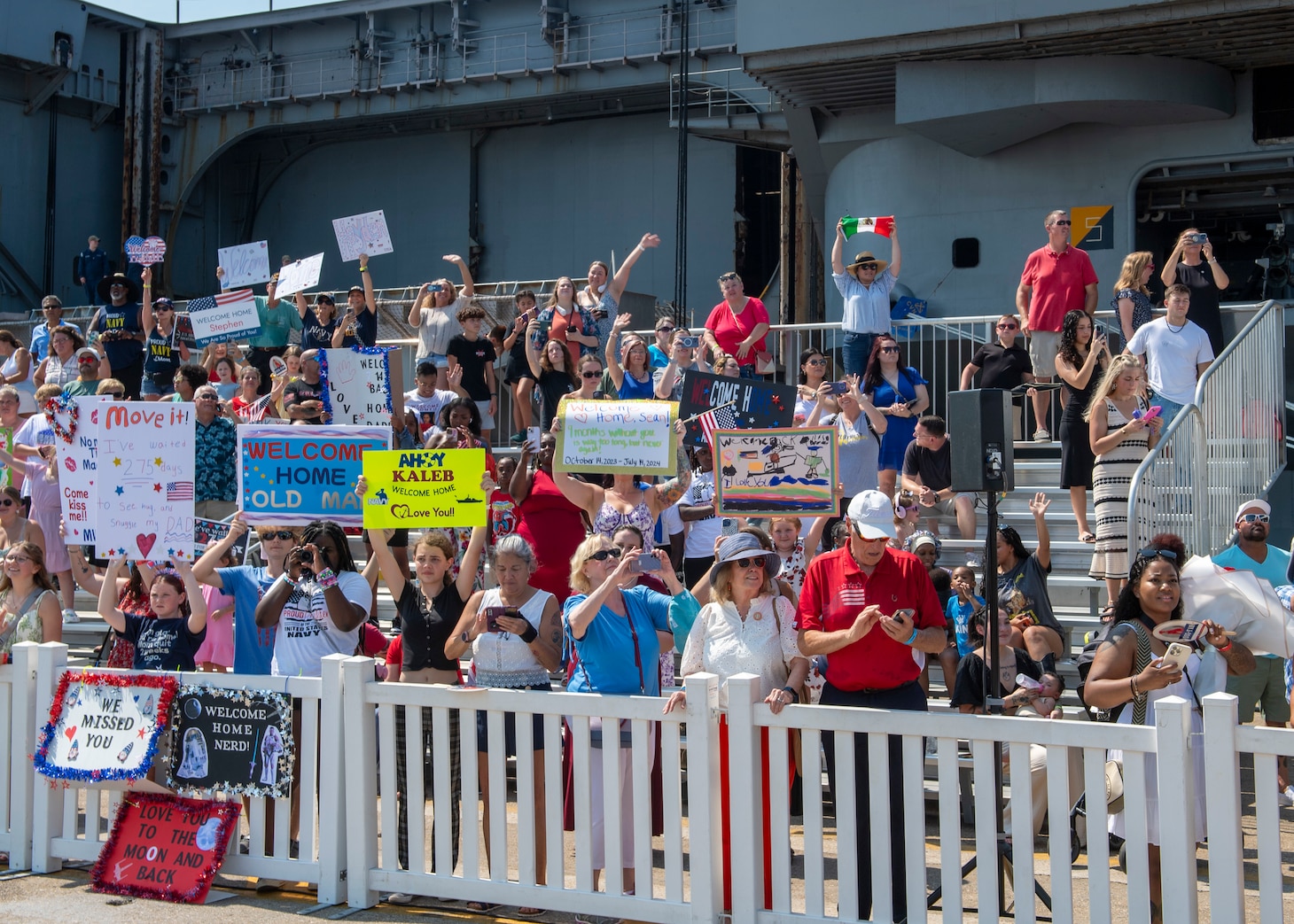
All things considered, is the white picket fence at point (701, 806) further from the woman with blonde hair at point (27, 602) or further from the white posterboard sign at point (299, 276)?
the white posterboard sign at point (299, 276)

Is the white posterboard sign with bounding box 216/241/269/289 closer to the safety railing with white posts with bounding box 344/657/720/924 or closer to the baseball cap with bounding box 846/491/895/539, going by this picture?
the safety railing with white posts with bounding box 344/657/720/924

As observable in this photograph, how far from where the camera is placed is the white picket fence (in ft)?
14.6

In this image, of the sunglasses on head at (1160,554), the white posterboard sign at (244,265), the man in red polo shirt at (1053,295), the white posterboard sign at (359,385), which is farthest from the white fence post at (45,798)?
the white posterboard sign at (244,265)

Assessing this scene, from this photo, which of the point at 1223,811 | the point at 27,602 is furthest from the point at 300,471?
the point at 1223,811

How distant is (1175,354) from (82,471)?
7.57 metres

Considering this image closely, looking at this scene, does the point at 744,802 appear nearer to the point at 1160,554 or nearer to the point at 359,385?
the point at 1160,554

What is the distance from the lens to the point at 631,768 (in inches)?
212

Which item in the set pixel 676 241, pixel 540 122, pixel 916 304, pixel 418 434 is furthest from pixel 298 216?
pixel 418 434

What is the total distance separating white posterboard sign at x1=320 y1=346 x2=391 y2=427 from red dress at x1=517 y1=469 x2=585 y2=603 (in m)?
3.29

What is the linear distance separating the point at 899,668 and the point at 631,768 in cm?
118

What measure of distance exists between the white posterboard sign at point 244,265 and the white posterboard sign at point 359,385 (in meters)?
3.38

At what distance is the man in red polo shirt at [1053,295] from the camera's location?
11.7 metres

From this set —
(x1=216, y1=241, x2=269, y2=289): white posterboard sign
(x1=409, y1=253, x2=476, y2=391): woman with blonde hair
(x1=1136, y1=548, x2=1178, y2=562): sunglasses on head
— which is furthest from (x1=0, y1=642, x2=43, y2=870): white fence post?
(x1=216, y1=241, x2=269, y2=289): white posterboard sign

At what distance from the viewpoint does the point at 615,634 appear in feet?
19.5
